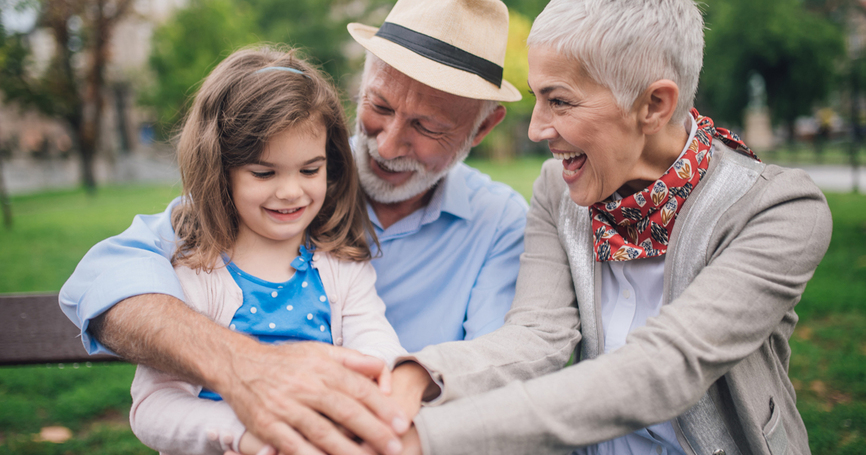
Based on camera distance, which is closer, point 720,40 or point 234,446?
point 234,446

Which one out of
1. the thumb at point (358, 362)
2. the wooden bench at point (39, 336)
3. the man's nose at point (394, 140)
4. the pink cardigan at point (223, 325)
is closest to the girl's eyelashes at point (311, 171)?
the pink cardigan at point (223, 325)

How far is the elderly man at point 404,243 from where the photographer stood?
1648 mm

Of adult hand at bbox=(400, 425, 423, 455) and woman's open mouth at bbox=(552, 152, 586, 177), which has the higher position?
woman's open mouth at bbox=(552, 152, 586, 177)

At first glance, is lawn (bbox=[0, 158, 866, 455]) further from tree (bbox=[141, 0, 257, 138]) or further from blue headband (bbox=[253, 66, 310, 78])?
tree (bbox=[141, 0, 257, 138])

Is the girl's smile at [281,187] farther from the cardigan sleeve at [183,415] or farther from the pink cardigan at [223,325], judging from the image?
the cardigan sleeve at [183,415]

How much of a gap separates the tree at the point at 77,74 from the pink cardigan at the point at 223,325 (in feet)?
56.1

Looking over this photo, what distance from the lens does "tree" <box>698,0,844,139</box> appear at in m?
16.7

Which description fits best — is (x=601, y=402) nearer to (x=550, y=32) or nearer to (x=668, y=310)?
(x=668, y=310)

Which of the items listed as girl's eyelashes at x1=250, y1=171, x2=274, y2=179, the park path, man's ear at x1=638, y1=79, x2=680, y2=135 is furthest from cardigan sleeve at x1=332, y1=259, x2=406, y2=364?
the park path

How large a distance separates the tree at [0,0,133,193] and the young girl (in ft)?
55.1

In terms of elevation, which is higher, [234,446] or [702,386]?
[702,386]

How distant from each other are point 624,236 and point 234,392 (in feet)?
4.63

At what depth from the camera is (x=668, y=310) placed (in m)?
1.56

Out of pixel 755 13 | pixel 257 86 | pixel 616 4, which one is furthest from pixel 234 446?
pixel 755 13
